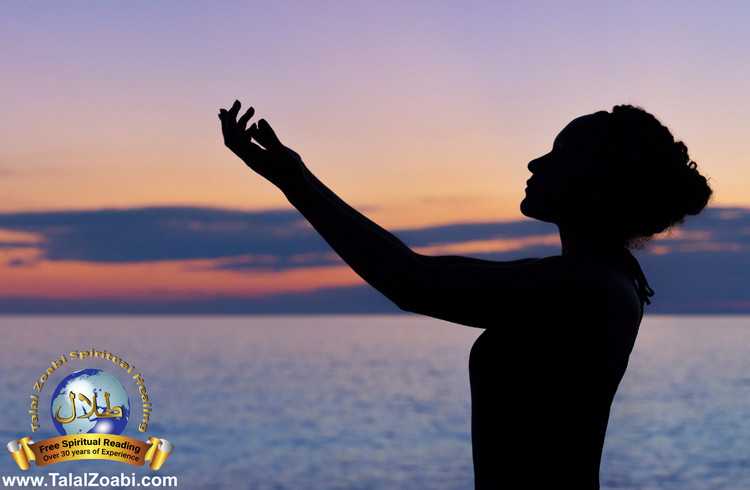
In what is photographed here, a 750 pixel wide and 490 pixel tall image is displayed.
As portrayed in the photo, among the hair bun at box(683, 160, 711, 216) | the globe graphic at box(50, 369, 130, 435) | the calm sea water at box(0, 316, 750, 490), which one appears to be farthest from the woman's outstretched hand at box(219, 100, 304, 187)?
the calm sea water at box(0, 316, 750, 490)

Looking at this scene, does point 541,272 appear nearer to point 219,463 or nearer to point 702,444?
point 219,463

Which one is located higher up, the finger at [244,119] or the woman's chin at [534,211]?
the finger at [244,119]

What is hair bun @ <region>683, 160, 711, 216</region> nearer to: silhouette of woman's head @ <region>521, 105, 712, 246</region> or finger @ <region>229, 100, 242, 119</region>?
silhouette of woman's head @ <region>521, 105, 712, 246</region>

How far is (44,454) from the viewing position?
45.1ft

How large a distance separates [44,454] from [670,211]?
40.9 ft

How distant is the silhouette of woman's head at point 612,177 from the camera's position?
8.80 feet

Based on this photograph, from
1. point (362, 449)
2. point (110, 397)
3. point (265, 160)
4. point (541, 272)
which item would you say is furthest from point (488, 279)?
point (362, 449)

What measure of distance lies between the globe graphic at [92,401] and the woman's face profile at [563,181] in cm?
1048

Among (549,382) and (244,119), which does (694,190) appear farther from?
(244,119)

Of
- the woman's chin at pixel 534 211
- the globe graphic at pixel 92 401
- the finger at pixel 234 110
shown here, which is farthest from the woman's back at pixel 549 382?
the globe graphic at pixel 92 401

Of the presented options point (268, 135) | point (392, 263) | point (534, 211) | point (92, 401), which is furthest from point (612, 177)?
point (92, 401)

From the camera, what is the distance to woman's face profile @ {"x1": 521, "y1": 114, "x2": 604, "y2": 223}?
2682 millimetres

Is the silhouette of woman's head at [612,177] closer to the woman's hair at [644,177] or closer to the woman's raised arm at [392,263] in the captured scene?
the woman's hair at [644,177]

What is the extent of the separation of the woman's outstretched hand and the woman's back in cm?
61
